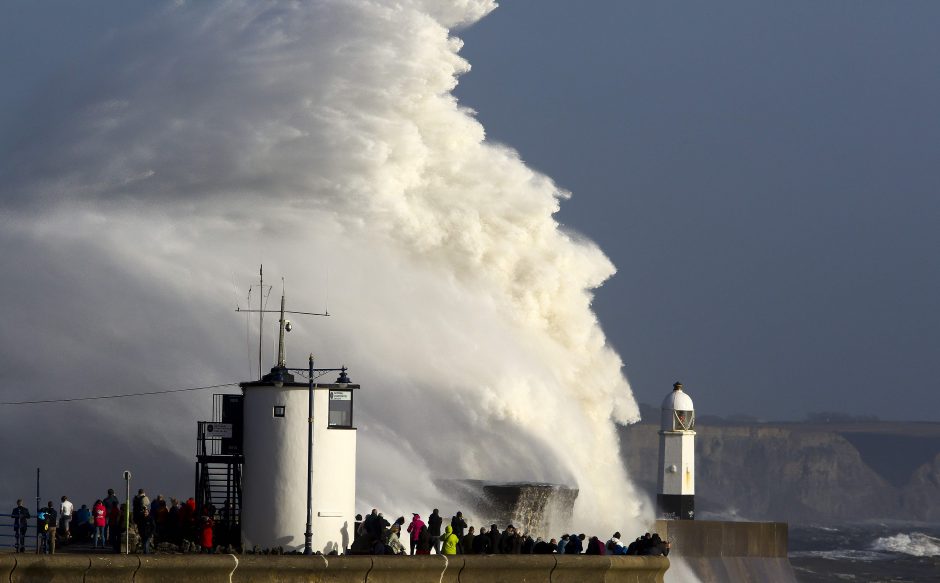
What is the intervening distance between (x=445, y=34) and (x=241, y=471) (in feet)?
73.8

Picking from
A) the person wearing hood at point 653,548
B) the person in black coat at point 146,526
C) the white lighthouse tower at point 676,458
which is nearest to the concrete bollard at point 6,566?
the person in black coat at point 146,526

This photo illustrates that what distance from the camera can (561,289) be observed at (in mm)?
40688

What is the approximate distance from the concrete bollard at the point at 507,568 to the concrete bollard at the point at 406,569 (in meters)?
0.39

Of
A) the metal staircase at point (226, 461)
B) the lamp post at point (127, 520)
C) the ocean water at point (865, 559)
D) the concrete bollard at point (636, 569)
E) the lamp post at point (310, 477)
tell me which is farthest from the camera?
the ocean water at point (865, 559)

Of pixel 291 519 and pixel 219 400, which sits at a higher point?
pixel 219 400

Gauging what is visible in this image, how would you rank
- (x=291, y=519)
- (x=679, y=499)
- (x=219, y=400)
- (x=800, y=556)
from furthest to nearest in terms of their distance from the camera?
(x=800, y=556) → (x=219, y=400) → (x=679, y=499) → (x=291, y=519)

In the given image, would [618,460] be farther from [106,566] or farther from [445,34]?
[106,566]

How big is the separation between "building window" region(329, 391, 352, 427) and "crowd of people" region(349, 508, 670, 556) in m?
1.27

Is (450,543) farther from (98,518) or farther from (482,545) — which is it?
(98,518)

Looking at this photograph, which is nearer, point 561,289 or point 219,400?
point 219,400

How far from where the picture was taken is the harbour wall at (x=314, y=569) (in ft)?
51.5

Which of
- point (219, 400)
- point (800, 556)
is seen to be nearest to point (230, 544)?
point (219, 400)

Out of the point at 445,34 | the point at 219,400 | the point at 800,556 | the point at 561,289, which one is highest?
the point at 445,34

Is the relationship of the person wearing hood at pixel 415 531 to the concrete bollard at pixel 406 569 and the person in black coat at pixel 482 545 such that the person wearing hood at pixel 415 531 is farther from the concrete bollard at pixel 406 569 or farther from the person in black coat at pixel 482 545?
the concrete bollard at pixel 406 569
